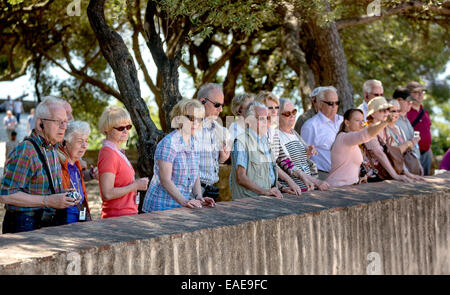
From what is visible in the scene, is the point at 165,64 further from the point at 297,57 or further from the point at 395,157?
the point at 297,57

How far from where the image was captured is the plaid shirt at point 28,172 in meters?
4.81

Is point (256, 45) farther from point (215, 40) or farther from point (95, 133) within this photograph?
point (95, 133)

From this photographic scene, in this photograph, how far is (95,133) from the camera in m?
34.4

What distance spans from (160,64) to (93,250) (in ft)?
18.1

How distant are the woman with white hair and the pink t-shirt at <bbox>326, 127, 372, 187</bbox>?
2.45 m

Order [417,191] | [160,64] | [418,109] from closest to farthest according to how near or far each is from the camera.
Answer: [417,191]
[160,64]
[418,109]

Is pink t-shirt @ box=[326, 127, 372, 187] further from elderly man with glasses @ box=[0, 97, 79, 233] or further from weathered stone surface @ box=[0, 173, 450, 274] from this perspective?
elderly man with glasses @ box=[0, 97, 79, 233]

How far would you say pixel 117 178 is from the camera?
5.60m

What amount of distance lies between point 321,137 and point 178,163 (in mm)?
2322

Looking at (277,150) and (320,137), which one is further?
(320,137)

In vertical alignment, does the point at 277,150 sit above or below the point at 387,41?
below

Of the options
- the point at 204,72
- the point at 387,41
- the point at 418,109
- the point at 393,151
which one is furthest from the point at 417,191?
the point at 387,41
